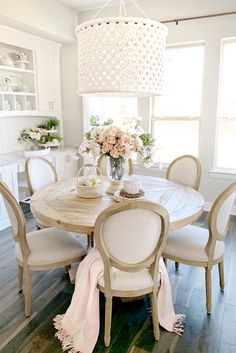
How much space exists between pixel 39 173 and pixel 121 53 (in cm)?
150

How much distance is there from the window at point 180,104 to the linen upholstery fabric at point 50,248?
2.49 meters

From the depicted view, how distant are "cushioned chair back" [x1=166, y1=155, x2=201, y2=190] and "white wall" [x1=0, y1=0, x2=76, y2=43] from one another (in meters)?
2.59

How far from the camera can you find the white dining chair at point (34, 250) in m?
1.90

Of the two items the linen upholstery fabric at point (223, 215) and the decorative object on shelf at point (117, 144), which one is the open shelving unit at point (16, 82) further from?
the linen upholstery fabric at point (223, 215)

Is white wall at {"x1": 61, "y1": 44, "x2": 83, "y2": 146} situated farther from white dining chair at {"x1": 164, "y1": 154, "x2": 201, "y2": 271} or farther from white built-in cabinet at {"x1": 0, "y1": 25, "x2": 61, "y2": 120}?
white dining chair at {"x1": 164, "y1": 154, "x2": 201, "y2": 271}

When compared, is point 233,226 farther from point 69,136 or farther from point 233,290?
point 69,136

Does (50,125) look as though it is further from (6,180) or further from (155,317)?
(155,317)

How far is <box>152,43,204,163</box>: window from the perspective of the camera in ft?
13.0

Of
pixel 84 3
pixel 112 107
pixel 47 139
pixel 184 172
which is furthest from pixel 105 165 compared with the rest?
pixel 84 3

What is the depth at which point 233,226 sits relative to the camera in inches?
141

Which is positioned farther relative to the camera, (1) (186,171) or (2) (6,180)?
(2) (6,180)

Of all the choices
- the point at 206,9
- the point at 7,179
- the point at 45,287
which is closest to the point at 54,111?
the point at 7,179

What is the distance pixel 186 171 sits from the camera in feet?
9.29

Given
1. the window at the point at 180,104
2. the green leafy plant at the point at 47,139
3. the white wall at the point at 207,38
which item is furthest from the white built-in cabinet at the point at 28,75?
the window at the point at 180,104
